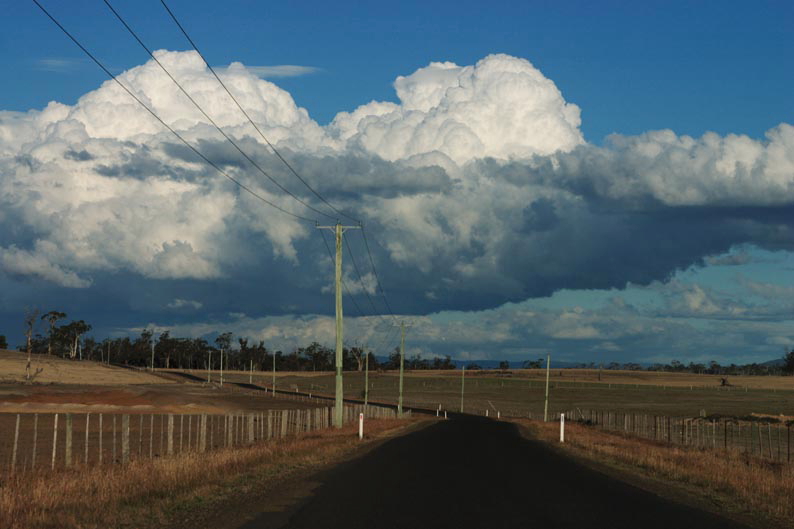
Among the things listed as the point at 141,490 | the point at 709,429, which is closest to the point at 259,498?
the point at 141,490

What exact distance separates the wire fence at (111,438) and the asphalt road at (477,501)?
7139 millimetres

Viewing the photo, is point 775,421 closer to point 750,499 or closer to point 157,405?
point 157,405

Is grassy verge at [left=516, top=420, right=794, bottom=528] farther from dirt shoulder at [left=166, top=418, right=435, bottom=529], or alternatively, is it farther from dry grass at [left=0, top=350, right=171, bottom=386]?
dry grass at [left=0, top=350, right=171, bottom=386]

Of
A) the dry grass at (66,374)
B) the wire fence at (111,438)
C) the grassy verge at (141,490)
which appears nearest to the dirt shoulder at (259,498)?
the grassy verge at (141,490)

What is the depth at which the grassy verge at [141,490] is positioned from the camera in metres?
15.0

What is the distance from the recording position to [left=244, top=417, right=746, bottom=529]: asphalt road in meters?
16.0

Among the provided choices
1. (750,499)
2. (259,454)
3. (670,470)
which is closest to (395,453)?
(259,454)

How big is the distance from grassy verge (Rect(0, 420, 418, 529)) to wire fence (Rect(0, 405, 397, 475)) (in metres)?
2.35

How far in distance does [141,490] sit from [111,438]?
33.6 meters

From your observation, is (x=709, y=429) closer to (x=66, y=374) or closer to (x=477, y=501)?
(x=477, y=501)

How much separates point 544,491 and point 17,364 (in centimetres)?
17912

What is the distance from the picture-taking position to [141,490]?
60.7 ft

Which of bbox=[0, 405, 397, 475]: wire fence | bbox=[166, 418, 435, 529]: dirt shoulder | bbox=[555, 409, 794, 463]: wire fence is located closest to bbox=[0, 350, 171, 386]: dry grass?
bbox=[0, 405, 397, 475]: wire fence

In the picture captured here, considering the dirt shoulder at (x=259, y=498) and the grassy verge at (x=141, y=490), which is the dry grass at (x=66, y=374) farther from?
the grassy verge at (x=141, y=490)
